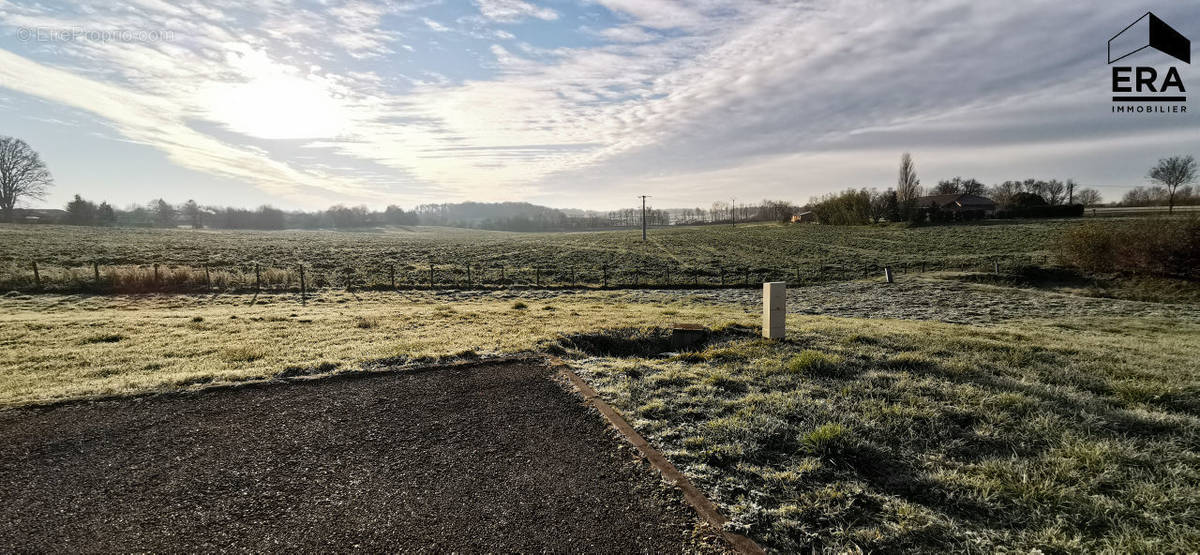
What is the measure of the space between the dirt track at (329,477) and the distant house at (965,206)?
78.2 meters

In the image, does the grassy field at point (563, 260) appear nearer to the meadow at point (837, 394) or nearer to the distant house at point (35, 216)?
the meadow at point (837, 394)

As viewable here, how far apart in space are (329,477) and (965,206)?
92472 mm

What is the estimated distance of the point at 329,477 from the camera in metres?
4.52

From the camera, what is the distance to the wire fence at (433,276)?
21.0m

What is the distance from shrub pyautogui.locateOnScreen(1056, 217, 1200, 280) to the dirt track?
3584 cm

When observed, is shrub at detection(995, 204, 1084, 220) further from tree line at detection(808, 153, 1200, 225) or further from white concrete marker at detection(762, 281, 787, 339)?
white concrete marker at detection(762, 281, 787, 339)

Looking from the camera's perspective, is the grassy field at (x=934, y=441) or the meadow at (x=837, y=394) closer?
the grassy field at (x=934, y=441)

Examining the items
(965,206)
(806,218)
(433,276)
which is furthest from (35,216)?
(965,206)

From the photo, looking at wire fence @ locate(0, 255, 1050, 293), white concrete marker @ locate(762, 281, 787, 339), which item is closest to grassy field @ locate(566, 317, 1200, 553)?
white concrete marker @ locate(762, 281, 787, 339)

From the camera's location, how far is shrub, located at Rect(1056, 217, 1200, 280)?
2430cm

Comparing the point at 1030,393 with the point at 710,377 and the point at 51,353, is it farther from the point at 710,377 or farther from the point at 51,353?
the point at 51,353

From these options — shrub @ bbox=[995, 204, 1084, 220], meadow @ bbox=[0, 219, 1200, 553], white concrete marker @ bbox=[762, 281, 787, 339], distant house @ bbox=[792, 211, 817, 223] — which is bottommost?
meadow @ bbox=[0, 219, 1200, 553]

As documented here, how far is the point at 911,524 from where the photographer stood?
3525 millimetres

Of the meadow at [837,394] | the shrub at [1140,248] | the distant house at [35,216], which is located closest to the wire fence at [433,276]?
the shrub at [1140,248]
